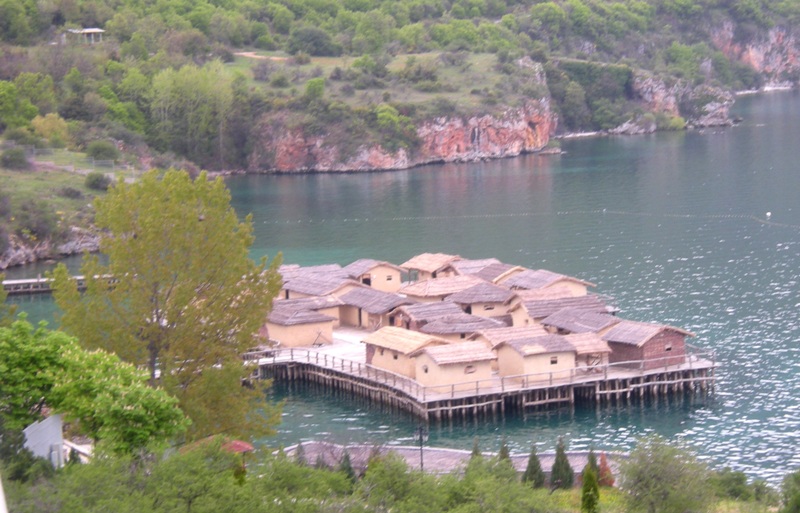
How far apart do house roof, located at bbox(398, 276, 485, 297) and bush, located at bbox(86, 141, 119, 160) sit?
54.3 meters

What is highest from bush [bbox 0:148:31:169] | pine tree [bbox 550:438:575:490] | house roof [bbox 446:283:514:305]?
bush [bbox 0:148:31:169]

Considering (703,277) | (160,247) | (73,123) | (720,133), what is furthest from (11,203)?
(720,133)

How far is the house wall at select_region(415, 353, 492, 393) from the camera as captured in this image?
2000 inches

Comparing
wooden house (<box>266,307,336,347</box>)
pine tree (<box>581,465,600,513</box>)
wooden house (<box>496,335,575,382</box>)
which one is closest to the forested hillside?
wooden house (<box>266,307,336,347</box>)

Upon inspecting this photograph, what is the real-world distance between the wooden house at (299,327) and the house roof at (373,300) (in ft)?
7.75

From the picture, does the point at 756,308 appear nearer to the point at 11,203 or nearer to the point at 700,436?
the point at 700,436

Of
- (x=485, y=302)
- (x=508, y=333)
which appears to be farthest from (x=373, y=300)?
(x=508, y=333)

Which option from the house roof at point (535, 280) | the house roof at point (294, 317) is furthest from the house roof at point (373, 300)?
the house roof at point (535, 280)

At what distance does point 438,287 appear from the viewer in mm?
62406

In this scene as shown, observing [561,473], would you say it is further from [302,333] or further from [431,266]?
[431,266]

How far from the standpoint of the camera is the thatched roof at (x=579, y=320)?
54781 mm

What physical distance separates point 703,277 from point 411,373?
24742 millimetres

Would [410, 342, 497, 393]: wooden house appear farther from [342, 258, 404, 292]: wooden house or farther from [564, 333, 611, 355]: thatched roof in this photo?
[342, 258, 404, 292]: wooden house

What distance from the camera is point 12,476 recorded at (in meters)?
30.5
